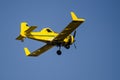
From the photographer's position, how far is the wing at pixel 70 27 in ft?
208

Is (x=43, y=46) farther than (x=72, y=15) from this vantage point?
Yes

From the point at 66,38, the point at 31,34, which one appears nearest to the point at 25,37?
the point at 31,34

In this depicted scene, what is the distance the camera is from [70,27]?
65625mm

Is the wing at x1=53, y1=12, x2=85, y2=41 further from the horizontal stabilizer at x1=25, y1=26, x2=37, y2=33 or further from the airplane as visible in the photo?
the horizontal stabilizer at x1=25, y1=26, x2=37, y2=33

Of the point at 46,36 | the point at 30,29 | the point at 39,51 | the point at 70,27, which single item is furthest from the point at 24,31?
the point at 39,51

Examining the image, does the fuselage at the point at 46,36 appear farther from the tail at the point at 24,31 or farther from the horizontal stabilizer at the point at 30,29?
the horizontal stabilizer at the point at 30,29

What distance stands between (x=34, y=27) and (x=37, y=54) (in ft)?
25.4

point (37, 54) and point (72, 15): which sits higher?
point (72, 15)

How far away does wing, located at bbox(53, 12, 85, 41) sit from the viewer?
6345 cm

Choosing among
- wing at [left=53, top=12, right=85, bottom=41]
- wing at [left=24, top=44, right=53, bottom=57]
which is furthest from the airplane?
wing at [left=24, top=44, right=53, bottom=57]

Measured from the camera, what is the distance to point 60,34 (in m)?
67.0

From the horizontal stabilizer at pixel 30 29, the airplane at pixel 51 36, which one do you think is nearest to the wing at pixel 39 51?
the airplane at pixel 51 36

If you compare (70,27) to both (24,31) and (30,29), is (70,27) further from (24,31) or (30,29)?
(24,31)

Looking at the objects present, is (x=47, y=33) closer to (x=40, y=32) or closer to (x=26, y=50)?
(x=40, y=32)
